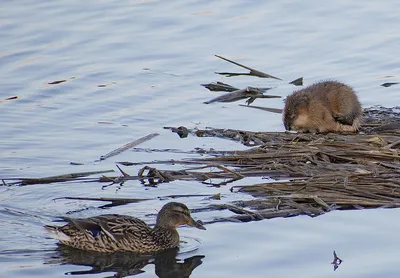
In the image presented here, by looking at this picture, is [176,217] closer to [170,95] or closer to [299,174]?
[299,174]

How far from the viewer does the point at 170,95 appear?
1547 cm

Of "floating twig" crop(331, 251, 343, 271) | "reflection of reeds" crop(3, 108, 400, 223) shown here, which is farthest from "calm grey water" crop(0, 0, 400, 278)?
"reflection of reeds" crop(3, 108, 400, 223)

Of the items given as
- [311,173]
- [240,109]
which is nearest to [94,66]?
[240,109]

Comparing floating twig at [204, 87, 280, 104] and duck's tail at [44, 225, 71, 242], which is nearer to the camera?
duck's tail at [44, 225, 71, 242]

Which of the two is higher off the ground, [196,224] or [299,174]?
[299,174]

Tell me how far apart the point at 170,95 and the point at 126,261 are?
19.5ft

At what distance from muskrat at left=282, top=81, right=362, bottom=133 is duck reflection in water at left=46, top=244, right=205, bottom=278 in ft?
13.2

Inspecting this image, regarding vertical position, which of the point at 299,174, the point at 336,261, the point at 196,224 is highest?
the point at 299,174

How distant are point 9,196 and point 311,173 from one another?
2.91 meters

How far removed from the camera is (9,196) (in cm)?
1088

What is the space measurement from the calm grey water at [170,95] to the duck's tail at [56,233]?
0.47 ft

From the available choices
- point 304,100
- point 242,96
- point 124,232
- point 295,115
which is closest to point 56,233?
point 124,232

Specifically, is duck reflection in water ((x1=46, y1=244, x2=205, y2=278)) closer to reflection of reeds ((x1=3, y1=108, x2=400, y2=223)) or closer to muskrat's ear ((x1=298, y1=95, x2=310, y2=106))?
reflection of reeds ((x1=3, y1=108, x2=400, y2=223))

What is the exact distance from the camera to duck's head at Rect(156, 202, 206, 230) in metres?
9.93
